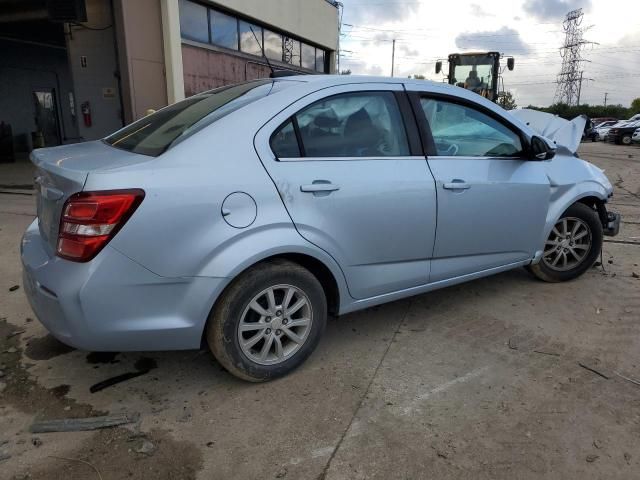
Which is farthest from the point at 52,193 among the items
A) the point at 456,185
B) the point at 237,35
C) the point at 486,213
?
the point at 237,35

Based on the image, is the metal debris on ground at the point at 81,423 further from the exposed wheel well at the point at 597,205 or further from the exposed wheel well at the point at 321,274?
the exposed wheel well at the point at 597,205

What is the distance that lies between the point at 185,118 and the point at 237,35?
1162 cm

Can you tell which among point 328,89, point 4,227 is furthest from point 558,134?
point 4,227

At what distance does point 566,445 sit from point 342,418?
3.56ft

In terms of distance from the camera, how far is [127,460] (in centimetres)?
231

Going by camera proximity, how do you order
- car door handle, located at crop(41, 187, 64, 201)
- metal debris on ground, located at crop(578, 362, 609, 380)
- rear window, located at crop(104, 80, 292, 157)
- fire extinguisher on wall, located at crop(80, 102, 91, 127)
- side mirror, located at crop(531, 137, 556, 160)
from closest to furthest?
car door handle, located at crop(41, 187, 64, 201) → rear window, located at crop(104, 80, 292, 157) → metal debris on ground, located at crop(578, 362, 609, 380) → side mirror, located at crop(531, 137, 556, 160) → fire extinguisher on wall, located at crop(80, 102, 91, 127)

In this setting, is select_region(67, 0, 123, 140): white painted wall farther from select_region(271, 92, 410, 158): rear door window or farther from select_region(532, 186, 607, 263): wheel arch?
select_region(532, 186, 607, 263): wheel arch

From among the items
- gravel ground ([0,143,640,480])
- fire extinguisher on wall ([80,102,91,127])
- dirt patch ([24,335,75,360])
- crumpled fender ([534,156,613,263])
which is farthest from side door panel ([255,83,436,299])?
fire extinguisher on wall ([80,102,91,127])

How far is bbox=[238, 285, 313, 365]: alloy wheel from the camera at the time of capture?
2766 mm

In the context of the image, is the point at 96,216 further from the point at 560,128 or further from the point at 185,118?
the point at 560,128

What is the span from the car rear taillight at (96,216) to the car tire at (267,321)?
64 cm

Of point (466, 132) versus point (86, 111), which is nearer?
point (466, 132)

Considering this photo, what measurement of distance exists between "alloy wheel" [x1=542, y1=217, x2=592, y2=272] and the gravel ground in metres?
0.57

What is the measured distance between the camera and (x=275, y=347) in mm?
2906
